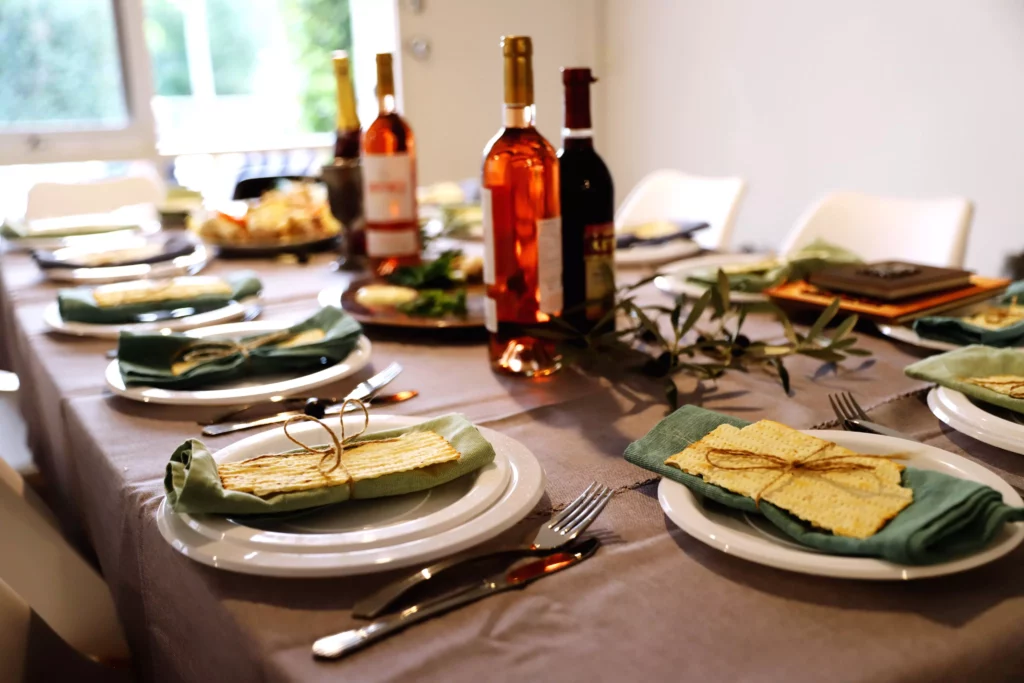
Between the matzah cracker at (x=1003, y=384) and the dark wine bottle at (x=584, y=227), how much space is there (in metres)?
0.40

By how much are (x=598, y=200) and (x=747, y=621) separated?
→ 0.62 meters

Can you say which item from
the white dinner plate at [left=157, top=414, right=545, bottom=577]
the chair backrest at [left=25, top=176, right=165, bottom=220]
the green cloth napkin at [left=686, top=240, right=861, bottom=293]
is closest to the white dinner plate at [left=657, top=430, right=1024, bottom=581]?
the white dinner plate at [left=157, top=414, right=545, bottom=577]

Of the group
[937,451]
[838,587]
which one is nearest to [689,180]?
[937,451]

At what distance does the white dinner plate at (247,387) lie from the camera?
0.89 meters

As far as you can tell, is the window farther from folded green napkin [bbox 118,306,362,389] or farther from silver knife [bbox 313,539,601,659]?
silver knife [bbox 313,539,601,659]

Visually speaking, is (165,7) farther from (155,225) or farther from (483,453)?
(483,453)

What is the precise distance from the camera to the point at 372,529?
1.93 feet

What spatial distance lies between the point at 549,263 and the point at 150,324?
0.63m

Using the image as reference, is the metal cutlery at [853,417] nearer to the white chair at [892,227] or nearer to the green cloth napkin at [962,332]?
the green cloth napkin at [962,332]

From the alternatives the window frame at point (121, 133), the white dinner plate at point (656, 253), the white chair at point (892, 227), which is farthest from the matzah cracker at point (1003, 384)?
the window frame at point (121, 133)

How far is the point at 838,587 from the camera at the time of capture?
515mm

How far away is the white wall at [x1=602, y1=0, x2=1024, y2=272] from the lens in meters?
2.76

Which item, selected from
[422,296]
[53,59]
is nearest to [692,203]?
[422,296]

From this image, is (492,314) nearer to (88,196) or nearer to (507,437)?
(507,437)
